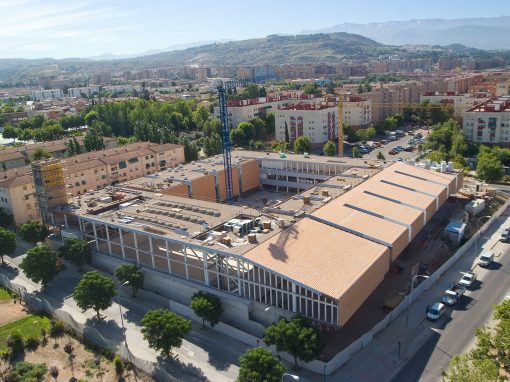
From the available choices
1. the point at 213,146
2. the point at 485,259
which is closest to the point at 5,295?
the point at 485,259

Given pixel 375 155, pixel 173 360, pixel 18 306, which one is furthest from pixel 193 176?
pixel 375 155

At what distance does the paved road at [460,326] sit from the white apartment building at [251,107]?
7456 centimetres

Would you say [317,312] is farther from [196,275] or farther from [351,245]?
[196,275]

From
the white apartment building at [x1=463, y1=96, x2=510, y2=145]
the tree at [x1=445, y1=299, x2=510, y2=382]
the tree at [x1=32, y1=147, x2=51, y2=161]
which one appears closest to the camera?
the tree at [x1=445, y1=299, x2=510, y2=382]

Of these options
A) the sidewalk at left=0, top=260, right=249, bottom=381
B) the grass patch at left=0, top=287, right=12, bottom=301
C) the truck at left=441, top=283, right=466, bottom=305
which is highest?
the truck at left=441, top=283, right=466, bottom=305

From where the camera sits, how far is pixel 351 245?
34594 mm

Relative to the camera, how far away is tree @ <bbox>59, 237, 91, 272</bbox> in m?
42.0

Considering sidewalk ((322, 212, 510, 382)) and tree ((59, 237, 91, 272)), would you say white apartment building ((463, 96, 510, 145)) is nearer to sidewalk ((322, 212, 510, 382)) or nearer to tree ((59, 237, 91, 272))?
sidewalk ((322, 212, 510, 382))

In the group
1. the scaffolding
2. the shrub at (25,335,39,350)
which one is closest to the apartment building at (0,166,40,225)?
the scaffolding

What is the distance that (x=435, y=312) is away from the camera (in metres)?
33.1

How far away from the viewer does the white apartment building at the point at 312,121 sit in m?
94.8

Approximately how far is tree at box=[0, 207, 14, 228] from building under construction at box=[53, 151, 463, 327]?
34.0ft

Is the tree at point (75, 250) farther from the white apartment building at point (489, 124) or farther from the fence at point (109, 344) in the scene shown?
the white apartment building at point (489, 124)

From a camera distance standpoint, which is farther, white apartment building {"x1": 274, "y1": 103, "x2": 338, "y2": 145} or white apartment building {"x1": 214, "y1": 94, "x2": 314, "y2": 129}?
white apartment building {"x1": 214, "y1": 94, "x2": 314, "y2": 129}
